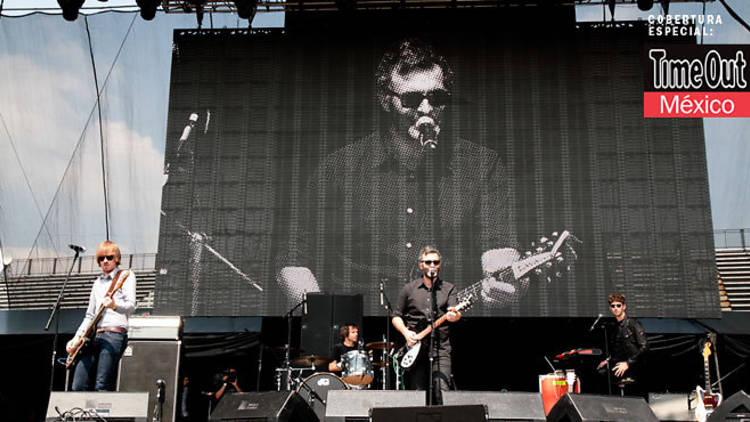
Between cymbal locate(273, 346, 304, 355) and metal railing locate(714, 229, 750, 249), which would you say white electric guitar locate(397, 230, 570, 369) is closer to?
metal railing locate(714, 229, 750, 249)

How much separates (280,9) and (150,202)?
133 inches

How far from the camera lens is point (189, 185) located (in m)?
10.1

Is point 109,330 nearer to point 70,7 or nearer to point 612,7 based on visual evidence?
point 70,7

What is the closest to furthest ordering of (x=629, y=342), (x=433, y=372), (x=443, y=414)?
(x=443, y=414)
(x=433, y=372)
(x=629, y=342)

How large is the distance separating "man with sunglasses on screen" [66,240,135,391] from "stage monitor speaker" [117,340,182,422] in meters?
1.65

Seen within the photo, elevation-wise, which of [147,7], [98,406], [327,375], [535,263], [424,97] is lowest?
[98,406]

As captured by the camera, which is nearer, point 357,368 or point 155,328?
point 155,328

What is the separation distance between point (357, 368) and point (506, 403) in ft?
12.7

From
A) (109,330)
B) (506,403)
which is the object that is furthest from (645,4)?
(109,330)

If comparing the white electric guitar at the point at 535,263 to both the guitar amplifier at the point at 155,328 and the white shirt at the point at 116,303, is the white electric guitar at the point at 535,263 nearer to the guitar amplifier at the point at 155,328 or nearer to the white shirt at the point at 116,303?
the guitar amplifier at the point at 155,328

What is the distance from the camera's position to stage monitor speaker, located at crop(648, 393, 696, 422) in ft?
27.4

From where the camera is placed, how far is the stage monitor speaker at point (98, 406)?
5.20m

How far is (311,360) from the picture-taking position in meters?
8.58

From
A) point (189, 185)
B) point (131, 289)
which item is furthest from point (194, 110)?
point (131, 289)
